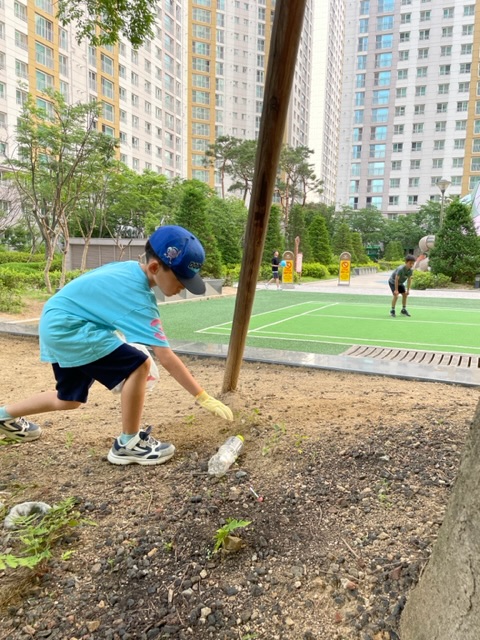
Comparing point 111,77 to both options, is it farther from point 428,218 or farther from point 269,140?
point 269,140

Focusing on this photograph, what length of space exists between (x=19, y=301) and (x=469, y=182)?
6741cm

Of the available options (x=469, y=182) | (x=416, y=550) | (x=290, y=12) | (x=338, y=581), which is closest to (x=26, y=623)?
(x=338, y=581)

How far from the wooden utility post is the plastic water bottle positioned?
72 cm

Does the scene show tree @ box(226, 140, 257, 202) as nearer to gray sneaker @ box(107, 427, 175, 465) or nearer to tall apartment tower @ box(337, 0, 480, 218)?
tall apartment tower @ box(337, 0, 480, 218)

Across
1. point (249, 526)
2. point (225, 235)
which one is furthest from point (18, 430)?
point (225, 235)

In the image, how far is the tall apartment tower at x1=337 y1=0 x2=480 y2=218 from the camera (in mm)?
64125

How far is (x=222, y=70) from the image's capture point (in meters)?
75.0

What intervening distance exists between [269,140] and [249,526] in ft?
5.57

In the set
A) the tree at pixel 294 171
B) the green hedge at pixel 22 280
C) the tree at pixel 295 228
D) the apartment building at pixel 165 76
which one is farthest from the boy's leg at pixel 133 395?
the tree at pixel 294 171

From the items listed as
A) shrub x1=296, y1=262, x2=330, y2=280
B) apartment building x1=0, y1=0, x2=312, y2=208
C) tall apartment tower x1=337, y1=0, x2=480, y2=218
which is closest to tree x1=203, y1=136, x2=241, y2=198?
apartment building x1=0, y1=0, x2=312, y2=208

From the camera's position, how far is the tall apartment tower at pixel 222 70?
2815 inches

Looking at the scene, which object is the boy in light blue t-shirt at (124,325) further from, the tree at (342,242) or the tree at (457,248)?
the tree at (342,242)

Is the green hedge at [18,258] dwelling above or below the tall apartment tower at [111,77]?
below

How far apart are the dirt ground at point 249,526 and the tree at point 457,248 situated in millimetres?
18637
